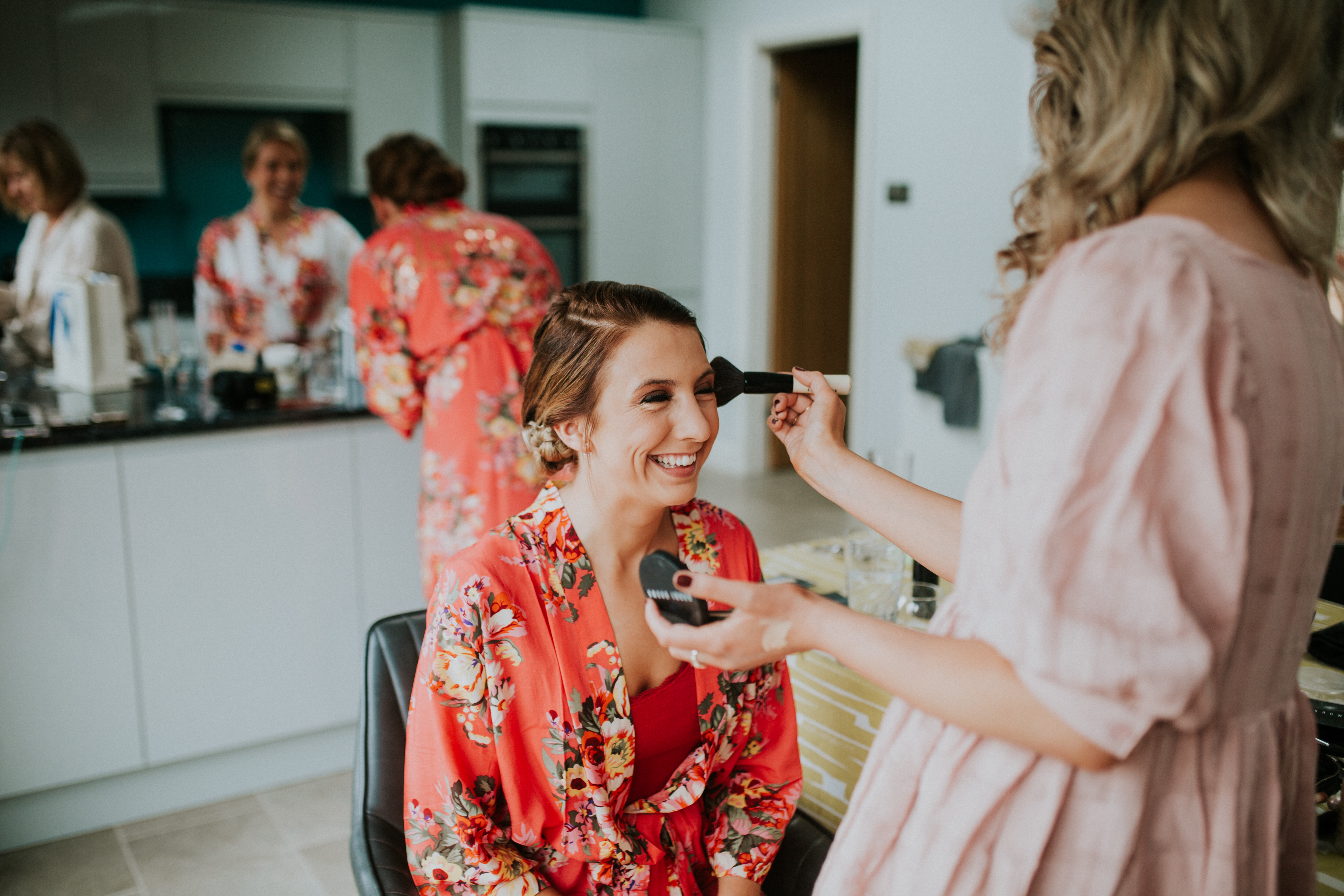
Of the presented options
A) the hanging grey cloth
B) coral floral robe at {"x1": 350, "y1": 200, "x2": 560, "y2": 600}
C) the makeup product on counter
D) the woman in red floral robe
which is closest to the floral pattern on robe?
the makeup product on counter

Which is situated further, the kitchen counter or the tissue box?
the tissue box

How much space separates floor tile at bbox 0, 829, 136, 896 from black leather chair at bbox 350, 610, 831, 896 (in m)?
1.33

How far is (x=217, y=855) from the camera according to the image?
96.7 inches

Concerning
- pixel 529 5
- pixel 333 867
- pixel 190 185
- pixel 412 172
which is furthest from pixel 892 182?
pixel 333 867

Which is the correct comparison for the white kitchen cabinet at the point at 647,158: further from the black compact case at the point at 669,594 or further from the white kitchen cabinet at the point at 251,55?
the black compact case at the point at 669,594

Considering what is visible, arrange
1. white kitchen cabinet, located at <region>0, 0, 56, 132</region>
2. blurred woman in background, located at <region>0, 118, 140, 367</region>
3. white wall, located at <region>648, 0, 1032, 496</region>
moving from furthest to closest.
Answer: white kitchen cabinet, located at <region>0, 0, 56, 132</region> < white wall, located at <region>648, 0, 1032, 496</region> < blurred woman in background, located at <region>0, 118, 140, 367</region>

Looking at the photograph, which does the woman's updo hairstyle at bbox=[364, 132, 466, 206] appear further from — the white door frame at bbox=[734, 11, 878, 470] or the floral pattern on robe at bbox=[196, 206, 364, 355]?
the white door frame at bbox=[734, 11, 878, 470]

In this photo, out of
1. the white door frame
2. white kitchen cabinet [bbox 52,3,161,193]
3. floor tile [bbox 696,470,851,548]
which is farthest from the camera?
the white door frame

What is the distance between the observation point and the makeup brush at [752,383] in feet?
4.32

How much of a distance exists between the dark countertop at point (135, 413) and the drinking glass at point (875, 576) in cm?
152

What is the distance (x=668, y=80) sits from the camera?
5785 mm

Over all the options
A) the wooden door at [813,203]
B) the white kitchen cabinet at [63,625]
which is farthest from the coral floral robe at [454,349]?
the wooden door at [813,203]

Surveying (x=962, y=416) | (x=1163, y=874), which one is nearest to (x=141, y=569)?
(x=1163, y=874)

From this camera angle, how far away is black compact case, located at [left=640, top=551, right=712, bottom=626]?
901mm
